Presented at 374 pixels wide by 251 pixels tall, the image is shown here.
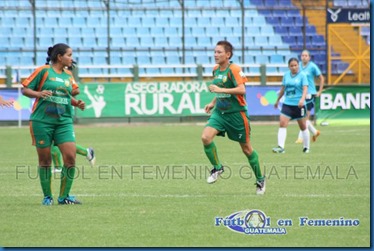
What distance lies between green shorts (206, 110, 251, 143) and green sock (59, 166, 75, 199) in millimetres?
2341

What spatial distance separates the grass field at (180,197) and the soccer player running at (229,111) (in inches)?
17.2

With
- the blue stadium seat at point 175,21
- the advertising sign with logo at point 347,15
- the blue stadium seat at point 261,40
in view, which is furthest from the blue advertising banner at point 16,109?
the advertising sign with logo at point 347,15

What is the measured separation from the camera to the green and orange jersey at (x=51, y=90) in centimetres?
1098

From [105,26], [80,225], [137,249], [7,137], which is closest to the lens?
[137,249]

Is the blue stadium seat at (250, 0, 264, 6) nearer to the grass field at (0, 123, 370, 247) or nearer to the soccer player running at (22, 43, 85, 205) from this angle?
the grass field at (0, 123, 370, 247)

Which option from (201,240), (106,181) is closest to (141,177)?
(106,181)

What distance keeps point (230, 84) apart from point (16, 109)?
19.5 metres

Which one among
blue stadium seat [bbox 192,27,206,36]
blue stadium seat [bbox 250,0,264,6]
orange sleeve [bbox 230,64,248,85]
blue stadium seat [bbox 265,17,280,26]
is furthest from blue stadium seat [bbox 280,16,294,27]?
orange sleeve [bbox 230,64,248,85]

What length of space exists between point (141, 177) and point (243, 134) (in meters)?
2.65

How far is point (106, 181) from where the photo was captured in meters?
13.8

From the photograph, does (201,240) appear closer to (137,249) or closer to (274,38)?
(137,249)

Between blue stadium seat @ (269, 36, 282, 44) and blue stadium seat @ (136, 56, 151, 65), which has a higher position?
blue stadium seat @ (269, 36, 282, 44)

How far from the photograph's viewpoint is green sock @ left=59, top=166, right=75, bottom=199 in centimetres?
1094

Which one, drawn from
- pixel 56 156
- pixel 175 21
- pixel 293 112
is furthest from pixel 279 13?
pixel 56 156
